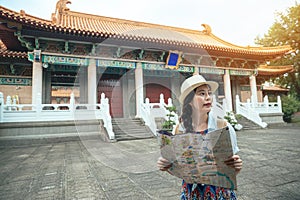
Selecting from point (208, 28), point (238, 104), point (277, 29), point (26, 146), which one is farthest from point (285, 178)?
point (277, 29)

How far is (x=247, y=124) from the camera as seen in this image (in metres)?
9.98

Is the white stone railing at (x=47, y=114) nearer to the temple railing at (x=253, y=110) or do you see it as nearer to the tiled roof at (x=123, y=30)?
the tiled roof at (x=123, y=30)

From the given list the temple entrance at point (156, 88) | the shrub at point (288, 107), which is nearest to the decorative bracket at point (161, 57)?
the temple entrance at point (156, 88)

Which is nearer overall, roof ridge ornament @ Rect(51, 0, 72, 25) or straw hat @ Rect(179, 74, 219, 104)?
straw hat @ Rect(179, 74, 219, 104)

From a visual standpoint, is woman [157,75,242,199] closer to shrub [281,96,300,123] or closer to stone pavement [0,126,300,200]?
stone pavement [0,126,300,200]

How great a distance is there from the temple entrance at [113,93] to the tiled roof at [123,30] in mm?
2866

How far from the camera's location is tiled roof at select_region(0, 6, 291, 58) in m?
6.73

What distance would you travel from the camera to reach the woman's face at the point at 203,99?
1.21 metres

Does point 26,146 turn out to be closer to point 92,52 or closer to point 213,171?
point 92,52

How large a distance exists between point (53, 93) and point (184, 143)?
1002cm

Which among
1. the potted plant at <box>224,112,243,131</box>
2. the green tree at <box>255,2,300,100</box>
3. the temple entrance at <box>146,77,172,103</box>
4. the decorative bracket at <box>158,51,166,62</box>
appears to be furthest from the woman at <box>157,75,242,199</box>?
the green tree at <box>255,2,300,100</box>

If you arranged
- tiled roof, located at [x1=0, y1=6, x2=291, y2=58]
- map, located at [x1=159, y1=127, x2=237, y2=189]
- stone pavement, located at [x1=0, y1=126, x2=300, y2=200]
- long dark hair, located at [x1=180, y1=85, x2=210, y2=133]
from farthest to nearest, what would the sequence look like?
tiled roof, located at [x1=0, y1=6, x2=291, y2=58]
stone pavement, located at [x1=0, y1=126, x2=300, y2=200]
long dark hair, located at [x1=180, y1=85, x2=210, y2=133]
map, located at [x1=159, y1=127, x2=237, y2=189]

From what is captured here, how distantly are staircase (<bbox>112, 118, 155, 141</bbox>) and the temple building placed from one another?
0.93 m

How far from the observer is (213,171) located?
36.4 inches
